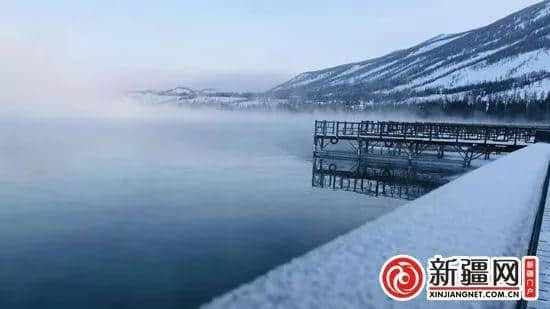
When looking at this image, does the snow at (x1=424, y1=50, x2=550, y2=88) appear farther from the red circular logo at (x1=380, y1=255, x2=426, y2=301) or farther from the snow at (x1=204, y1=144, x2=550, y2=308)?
the red circular logo at (x1=380, y1=255, x2=426, y2=301)

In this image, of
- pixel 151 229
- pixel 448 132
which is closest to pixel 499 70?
pixel 448 132

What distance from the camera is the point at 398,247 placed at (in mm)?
5273

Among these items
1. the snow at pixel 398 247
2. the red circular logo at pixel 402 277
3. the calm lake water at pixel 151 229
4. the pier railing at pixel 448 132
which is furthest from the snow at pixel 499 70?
the red circular logo at pixel 402 277

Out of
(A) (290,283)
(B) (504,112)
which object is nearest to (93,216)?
(A) (290,283)

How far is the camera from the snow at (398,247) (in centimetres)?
385

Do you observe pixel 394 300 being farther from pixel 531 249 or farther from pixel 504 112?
pixel 504 112

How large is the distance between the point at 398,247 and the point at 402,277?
0.93 meters

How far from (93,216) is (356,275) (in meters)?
13.2

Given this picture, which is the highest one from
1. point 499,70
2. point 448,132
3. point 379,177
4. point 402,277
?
point 499,70

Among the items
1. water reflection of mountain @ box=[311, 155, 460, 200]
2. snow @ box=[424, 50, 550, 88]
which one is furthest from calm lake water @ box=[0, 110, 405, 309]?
snow @ box=[424, 50, 550, 88]

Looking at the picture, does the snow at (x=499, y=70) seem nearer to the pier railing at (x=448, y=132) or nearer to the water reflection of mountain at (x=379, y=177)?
the pier railing at (x=448, y=132)

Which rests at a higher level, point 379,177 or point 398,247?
point 398,247

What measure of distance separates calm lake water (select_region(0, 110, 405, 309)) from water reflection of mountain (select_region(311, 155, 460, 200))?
1.55 metres

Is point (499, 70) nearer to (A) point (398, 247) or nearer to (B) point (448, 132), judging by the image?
(B) point (448, 132)
